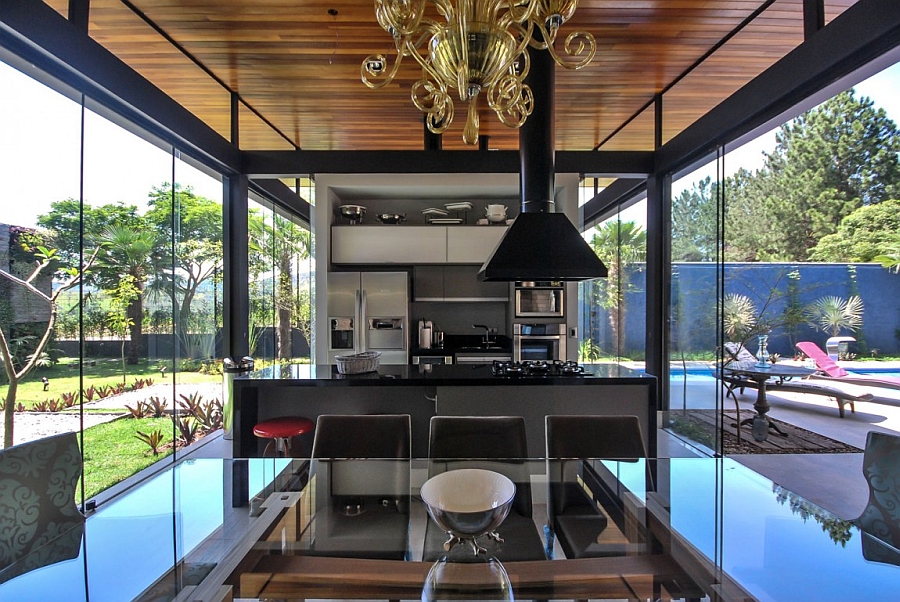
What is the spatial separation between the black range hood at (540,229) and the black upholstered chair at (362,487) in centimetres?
119

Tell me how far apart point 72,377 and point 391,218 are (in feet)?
10.8

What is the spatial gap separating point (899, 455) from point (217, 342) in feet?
16.4

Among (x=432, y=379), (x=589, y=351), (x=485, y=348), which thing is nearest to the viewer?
(x=432, y=379)

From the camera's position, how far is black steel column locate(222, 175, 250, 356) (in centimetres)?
437

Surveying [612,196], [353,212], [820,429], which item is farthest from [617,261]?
[353,212]

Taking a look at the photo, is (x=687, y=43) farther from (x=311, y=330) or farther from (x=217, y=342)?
(x=217, y=342)

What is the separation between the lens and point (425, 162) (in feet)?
15.0

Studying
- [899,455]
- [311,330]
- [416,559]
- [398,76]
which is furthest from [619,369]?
[311,330]

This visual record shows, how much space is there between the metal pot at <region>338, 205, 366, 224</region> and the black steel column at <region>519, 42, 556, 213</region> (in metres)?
2.65

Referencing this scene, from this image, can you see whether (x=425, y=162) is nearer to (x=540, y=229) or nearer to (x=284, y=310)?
(x=540, y=229)

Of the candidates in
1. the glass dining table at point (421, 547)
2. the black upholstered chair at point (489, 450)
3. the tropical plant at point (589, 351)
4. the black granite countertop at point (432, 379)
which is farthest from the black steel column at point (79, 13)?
the tropical plant at point (589, 351)

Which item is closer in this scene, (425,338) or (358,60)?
(358,60)

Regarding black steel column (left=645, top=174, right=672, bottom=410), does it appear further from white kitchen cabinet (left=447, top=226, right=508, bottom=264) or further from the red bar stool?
the red bar stool

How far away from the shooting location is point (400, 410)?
3182mm
